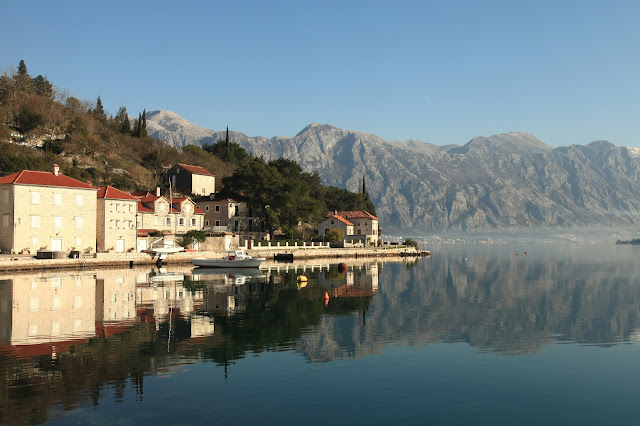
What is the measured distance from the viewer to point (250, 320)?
1261 inches

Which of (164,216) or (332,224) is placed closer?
(164,216)

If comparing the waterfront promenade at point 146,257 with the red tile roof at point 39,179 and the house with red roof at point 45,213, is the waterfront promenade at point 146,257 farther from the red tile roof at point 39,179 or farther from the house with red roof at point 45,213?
the red tile roof at point 39,179

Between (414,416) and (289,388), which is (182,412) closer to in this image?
(289,388)

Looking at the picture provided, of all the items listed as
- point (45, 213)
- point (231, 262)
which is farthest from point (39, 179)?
point (231, 262)

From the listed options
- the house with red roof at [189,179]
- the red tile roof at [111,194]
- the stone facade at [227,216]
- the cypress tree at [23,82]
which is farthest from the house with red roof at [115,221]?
the cypress tree at [23,82]

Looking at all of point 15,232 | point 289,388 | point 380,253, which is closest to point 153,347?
point 289,388

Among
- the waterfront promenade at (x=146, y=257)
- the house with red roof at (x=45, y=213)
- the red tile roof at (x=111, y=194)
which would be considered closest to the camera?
the waterfront promenade at (x=146, y=257)

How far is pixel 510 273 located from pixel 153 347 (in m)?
59.3

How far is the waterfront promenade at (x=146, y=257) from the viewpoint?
59375mm

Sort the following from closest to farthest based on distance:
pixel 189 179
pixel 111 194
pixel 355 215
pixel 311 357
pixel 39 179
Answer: pixel 311 357, pixel 39 179, pixel 111 194, pixel 189 179, pixel 355 215

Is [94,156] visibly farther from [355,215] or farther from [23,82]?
[355,215]

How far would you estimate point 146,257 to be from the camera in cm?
7350

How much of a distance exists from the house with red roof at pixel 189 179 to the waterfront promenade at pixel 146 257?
2147 centimetres

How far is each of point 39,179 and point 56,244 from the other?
7862 millimetres
